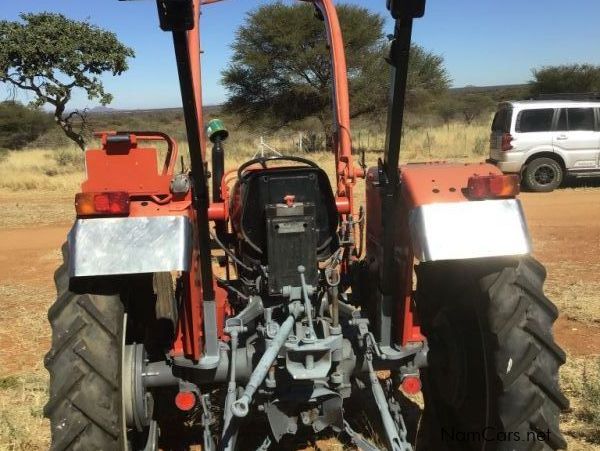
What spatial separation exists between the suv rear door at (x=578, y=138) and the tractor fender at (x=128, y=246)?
43.8 feet

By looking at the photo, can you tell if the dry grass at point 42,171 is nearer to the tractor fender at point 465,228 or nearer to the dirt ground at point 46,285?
the dirt ground at point 46,285

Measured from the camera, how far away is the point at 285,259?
3.05 m

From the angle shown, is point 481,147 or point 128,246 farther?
point 481,147

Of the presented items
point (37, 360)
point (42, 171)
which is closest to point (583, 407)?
point (37, 360)

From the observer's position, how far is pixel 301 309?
2930 mm

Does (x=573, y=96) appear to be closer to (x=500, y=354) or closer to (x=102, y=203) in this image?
(x=500, y=354)

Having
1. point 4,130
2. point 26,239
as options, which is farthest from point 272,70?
point 4,130

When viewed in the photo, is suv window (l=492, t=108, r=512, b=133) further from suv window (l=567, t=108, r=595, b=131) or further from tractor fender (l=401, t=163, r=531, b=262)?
tractor fender (l=401, t=163, r=531, b=262)

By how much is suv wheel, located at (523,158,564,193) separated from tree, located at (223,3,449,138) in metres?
10.6

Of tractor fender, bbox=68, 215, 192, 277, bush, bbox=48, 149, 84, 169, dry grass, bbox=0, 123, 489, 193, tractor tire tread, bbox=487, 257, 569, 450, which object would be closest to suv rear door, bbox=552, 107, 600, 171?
dry grass, bbox=0, 123, 489, 193

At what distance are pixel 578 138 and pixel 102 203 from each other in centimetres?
1377

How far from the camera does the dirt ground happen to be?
161 inches

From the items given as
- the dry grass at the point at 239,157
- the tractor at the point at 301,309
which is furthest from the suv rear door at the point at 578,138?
the tractor at the point at 301,309

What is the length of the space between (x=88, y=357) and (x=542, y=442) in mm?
1820
